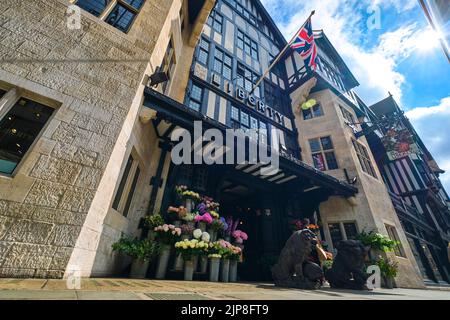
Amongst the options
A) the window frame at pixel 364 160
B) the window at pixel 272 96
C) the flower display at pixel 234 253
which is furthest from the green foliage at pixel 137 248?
the window frame at pixel 364 160

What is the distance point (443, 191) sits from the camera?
23.1 m

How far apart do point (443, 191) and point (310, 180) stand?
88.8 feet

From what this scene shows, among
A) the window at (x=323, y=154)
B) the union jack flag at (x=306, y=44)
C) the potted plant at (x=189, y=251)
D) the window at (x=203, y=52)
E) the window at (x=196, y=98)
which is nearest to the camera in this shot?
the potted plant at (x=189, y=251)

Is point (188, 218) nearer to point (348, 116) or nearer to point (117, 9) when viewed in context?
point (117, 9)

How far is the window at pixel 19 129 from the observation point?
117 inches

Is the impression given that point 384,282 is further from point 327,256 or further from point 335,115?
point 335,115

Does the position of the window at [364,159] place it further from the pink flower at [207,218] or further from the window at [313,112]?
the pink flower at [207,218]

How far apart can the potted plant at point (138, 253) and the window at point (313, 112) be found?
1216cm

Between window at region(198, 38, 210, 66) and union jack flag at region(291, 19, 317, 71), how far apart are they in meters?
4.98

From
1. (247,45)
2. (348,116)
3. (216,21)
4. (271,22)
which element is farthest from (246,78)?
(271,22)

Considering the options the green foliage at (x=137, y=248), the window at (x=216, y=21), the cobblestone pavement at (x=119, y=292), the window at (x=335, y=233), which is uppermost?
the window at (x=216, y=21)

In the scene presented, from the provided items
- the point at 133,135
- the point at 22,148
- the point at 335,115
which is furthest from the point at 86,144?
the point at 335,115

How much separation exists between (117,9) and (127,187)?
4889 millimetres

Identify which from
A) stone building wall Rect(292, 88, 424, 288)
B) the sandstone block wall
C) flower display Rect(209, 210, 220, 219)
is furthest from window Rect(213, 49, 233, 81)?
flower display Rect(209, 210, 220, 219)
